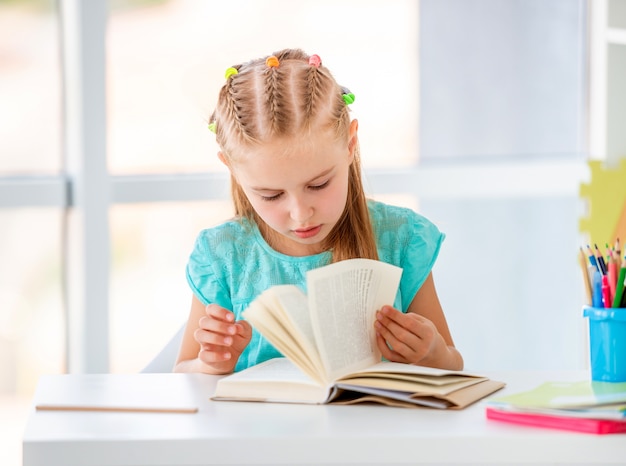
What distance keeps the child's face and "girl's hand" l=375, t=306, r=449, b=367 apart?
0.21 m

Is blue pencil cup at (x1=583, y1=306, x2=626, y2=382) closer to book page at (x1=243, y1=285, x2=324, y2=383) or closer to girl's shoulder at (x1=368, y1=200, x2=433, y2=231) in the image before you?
book page at (x1=243, y1=285, x2=324, y2=383)

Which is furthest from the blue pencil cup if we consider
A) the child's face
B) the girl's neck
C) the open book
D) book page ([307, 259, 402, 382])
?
the girl's neck

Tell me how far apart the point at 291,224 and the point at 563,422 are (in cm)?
53

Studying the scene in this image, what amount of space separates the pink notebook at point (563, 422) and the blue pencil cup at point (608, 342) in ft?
0.64

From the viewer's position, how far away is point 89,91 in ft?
8.45

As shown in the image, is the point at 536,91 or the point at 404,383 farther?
the point at 536,91

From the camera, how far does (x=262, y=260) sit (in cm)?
155

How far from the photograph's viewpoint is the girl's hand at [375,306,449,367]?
117 centimetres

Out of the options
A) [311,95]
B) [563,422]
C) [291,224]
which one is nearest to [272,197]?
[291,224]

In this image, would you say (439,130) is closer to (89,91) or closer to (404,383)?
(89,91)

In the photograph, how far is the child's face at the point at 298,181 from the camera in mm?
1282

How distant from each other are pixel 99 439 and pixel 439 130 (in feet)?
6.90

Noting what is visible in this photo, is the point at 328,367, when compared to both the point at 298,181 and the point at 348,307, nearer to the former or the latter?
the point at 348,307

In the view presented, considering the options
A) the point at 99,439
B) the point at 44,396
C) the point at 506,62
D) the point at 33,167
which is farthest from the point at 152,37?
the point at 99,439
